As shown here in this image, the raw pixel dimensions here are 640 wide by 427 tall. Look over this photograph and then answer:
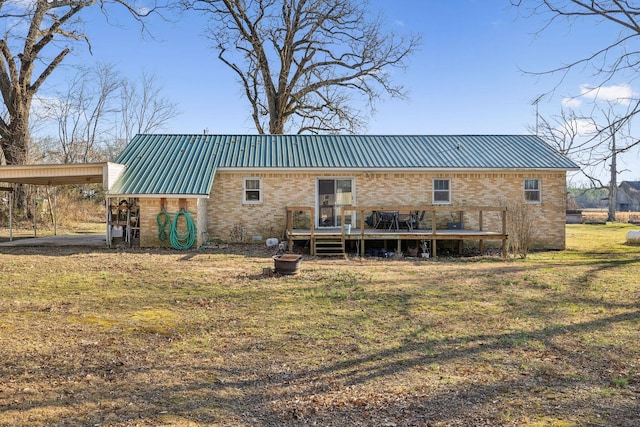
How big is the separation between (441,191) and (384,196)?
2.29m

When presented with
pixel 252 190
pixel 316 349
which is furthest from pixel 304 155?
pixel 316 349

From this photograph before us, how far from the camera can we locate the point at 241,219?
16.8 m

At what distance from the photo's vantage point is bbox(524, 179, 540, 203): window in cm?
1728

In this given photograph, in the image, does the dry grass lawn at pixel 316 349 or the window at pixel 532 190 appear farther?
the window at pixel 532 190

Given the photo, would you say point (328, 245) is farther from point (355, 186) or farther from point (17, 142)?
point (17, 142)

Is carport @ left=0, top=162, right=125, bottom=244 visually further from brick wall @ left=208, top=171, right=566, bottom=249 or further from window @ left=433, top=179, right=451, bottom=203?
window @ left=433, top=179, right=451, bottom=203

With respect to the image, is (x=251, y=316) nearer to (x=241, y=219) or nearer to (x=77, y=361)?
(x=77, y=361)

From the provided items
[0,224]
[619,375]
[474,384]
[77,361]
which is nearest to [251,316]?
[77,361]

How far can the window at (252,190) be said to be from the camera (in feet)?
55.4

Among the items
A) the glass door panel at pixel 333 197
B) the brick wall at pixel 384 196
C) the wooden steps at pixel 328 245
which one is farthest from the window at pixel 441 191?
the wooden steps at pixel 328 245

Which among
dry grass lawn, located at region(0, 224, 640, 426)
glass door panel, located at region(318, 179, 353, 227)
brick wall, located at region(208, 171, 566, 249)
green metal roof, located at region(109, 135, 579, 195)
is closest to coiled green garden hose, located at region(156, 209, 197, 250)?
green metal roof, located at region(109, 135, 579, 195)

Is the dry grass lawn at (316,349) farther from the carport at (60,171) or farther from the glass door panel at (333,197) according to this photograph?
the glass door panel at (333,197)

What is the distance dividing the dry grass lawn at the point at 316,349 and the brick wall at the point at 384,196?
20.1 feet

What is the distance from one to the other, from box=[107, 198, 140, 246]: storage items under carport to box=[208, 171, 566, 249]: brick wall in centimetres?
259
